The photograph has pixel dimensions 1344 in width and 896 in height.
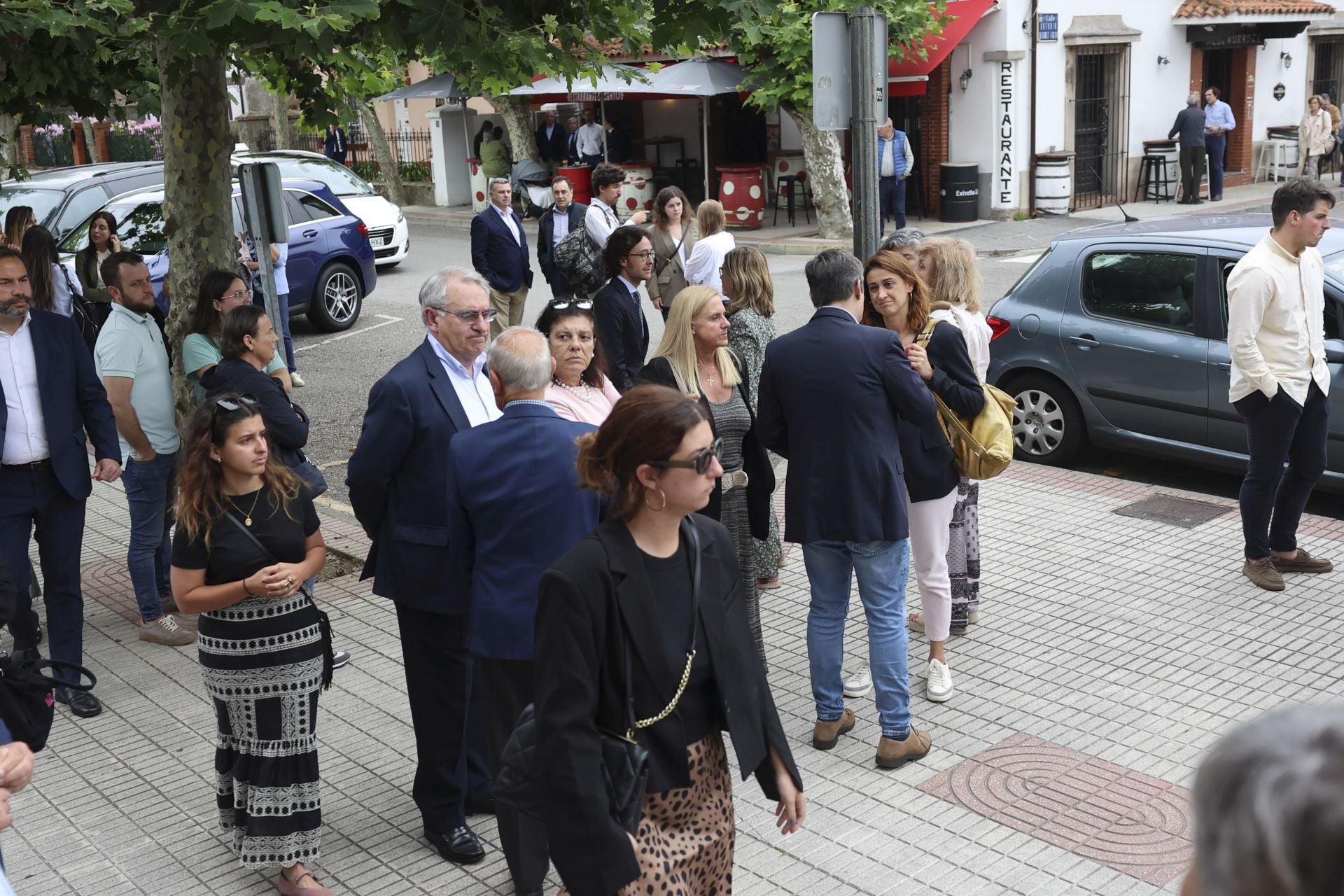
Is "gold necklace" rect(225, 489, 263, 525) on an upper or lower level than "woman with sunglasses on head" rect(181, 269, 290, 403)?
lower

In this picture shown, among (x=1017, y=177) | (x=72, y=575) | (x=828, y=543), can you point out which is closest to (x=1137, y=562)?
(x=828, y=543)

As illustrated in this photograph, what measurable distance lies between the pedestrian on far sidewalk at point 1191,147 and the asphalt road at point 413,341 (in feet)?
10.6

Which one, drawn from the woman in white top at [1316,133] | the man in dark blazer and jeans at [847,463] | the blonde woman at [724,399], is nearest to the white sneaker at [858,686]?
the blonde woman at [724,399]

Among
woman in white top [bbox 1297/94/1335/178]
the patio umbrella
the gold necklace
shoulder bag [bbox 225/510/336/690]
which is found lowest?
shoulder bag [bbox 225/510/336/690]

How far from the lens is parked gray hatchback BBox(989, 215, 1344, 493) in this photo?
27.2 ft

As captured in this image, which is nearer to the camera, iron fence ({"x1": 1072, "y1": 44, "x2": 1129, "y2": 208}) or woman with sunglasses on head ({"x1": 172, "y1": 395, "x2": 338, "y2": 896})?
woman with sunglasses on head ({"x1": 172, "y1": 395, "x2": 338, "y2": 896})

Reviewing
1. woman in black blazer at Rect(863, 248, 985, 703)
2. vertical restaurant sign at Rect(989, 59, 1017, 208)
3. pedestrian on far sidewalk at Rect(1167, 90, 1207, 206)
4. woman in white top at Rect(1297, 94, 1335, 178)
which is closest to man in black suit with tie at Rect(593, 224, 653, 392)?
woman in black blazer at Rect(863, 248, 985, 703)

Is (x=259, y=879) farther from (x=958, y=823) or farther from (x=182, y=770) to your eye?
(x=958, y=823)

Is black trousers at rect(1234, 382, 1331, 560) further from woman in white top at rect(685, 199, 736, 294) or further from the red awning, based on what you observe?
the red awning

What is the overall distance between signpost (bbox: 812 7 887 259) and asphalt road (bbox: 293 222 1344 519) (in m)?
3.24

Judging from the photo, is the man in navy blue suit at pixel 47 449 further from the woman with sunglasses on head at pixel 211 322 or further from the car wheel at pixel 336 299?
the car wheel at pixel 336 299

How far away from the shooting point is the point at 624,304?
26.0 feet

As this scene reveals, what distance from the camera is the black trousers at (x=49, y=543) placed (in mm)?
5930

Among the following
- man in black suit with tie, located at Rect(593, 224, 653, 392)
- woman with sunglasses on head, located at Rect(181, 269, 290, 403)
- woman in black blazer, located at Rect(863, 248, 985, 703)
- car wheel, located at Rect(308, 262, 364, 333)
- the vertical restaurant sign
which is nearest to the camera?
woman in black blazer, located at Rect(863, 248, 985, 703)
